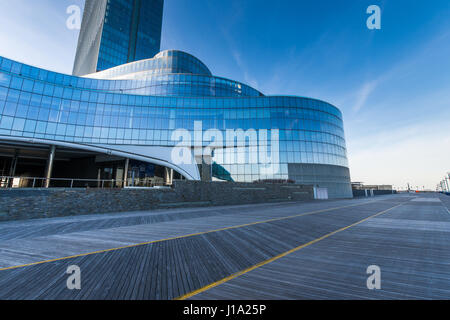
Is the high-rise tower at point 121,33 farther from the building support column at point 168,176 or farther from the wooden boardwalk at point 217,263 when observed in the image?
the wooden boardwalk at point 217,263

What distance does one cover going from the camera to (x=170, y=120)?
120 ft

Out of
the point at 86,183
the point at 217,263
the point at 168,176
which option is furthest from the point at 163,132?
the point at 217,263

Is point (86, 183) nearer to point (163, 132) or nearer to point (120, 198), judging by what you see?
point (163, 132)

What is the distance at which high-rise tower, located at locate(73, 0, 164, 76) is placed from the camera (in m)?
72.6

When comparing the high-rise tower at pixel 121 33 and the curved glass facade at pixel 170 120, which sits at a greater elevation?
the high-rise tower at pixel 121 33

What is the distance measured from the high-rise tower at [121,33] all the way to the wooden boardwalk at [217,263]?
8556 cm

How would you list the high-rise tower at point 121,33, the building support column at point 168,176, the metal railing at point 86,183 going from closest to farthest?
the metal railing at point 86,183 → the building support column at point 168,176 → the high-rise tower at point 121,33

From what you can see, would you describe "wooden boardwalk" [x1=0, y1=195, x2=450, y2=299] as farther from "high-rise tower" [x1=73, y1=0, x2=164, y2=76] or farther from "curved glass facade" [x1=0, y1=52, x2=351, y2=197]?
"high-rise tower" [x1=73, y1=0, x2=164, y2=76]

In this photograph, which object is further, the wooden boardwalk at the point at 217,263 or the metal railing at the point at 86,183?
the metal railing at the point at 86,183

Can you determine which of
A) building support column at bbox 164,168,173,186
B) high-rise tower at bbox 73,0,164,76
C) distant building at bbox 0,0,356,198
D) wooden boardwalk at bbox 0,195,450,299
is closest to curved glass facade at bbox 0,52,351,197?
distant building at bbox 0,0,356,198

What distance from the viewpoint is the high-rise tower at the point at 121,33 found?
2857 inches

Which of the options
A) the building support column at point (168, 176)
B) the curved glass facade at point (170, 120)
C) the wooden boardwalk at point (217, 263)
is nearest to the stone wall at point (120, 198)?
the wooden boardwalk at point (217, 263)

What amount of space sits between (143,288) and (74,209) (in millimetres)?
11817
